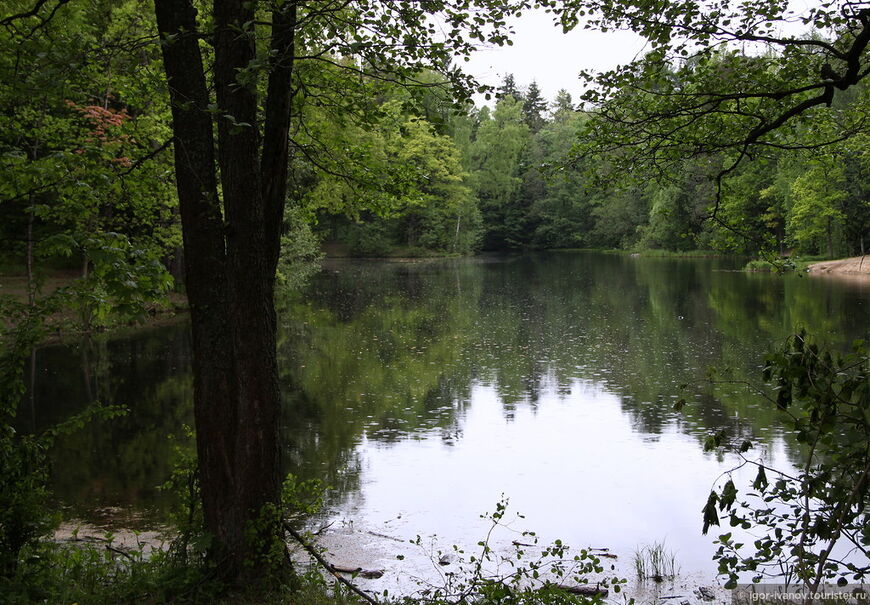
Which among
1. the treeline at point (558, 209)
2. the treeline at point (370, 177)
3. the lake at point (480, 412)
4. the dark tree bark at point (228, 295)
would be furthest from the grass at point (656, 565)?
the treeline at point (558, 209)

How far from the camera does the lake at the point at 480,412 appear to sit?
9.02 m

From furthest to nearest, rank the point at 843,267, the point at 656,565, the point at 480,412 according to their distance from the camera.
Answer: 1. the point at 843,267
2. the point at 480,412
3. the point at 656,565

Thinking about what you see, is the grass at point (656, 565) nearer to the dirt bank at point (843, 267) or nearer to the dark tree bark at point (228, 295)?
the dark tree bark at point (228, 295)

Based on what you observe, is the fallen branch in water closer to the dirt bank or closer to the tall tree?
the tall tree

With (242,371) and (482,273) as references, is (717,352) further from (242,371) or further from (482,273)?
(482,273)

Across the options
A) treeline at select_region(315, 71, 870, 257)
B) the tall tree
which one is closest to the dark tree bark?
the tall tree

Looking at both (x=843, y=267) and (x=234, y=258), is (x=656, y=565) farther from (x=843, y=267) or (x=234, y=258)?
(x=843, y=267)

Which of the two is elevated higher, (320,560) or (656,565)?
(320,560)

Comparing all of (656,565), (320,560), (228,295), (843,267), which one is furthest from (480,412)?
(843,267)

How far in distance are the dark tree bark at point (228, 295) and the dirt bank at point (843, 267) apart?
39378mm

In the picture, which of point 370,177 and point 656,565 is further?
point 656,565

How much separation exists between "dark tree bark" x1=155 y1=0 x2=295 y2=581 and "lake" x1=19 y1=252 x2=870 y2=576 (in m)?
2.91

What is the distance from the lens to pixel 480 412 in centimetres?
1369

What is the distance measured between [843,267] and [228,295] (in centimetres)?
4212
